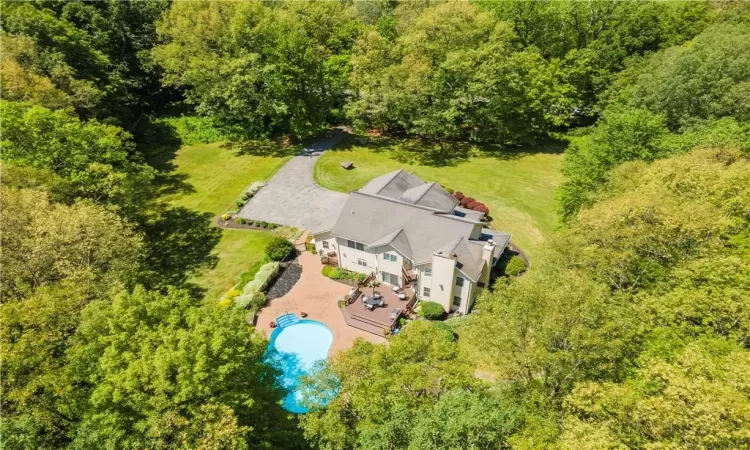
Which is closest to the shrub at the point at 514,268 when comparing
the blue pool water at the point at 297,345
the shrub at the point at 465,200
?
the shrub at the point at 465,200

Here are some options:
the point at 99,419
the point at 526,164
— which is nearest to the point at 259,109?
the point at 526,164

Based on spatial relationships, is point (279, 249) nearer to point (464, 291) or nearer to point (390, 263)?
point (390, 263)

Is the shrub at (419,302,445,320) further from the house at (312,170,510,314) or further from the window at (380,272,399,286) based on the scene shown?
the window at (380,272,399,286)

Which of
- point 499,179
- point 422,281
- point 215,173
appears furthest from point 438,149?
point 422,281

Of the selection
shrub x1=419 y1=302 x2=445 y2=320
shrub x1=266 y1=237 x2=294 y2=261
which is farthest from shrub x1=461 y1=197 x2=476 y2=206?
shrub x1=266 y1=237 x2=294 y2=261

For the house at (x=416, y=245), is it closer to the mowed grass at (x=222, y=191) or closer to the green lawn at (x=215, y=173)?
the mowed grass at (x=222, y=191)

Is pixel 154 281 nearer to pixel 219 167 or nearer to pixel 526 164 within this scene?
pixel 219 167
